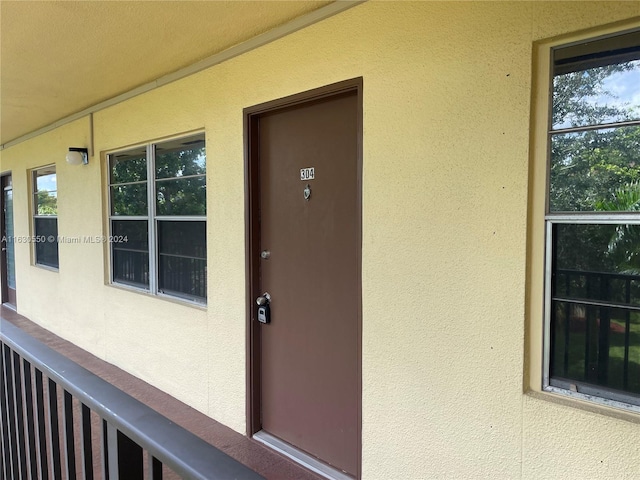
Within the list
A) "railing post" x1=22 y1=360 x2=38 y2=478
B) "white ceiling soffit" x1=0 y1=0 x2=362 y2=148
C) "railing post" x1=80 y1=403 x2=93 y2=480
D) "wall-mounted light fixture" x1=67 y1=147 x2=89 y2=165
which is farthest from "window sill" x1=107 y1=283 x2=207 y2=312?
"railing post" x1=80 y1=403 x2=93 y2=480

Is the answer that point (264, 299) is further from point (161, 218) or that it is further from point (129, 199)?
point (129, 199)

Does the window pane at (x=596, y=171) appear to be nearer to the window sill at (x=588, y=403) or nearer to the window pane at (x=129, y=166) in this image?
the window sill at (x=588, y=403)

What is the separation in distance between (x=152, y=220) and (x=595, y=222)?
317cm

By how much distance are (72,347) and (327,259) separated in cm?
378

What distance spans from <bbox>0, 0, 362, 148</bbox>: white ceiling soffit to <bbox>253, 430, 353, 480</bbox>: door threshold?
8.08ft

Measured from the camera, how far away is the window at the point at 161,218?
124 inches

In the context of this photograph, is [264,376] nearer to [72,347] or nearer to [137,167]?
[137,167]

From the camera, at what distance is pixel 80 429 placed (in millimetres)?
1114

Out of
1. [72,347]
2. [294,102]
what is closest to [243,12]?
[294,102]

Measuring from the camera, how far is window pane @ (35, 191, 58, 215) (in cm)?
518

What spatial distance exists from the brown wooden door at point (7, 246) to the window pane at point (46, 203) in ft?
4.58

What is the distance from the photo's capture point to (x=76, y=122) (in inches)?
173

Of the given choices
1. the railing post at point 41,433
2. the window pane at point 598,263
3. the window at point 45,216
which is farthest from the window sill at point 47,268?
the window pane at point 598,263

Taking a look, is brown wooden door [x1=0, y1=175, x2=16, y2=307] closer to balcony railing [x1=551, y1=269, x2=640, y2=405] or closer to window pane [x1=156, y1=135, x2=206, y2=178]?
window pane [x1=156, y1=135, x2=206, y2=178]
